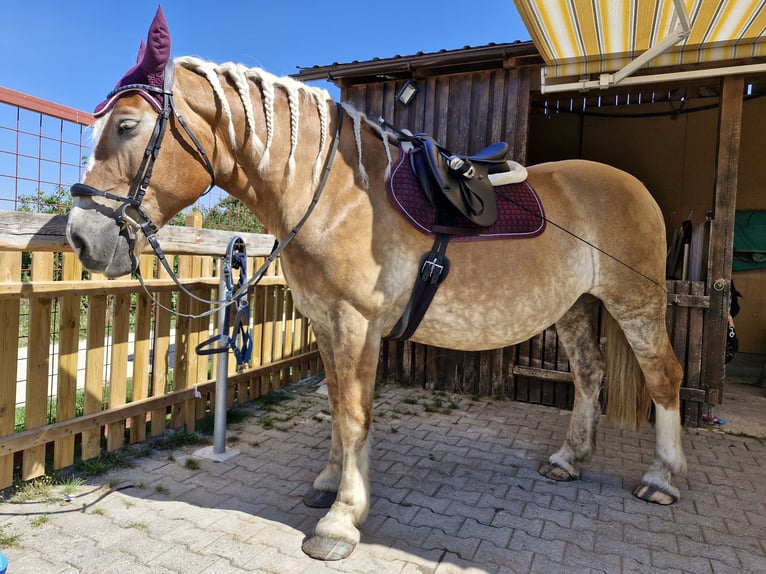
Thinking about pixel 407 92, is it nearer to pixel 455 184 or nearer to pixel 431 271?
pixel 455 184

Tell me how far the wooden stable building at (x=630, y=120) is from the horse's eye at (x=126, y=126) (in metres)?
2.49

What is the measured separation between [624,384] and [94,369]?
→ 3.50 metres

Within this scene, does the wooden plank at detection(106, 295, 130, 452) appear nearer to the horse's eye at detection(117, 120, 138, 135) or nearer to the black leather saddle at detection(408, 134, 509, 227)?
the horse's eye at detection(117, 120, 138, 135)

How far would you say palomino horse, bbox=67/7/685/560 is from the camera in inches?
75.4

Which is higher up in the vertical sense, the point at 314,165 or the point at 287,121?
the point at 287,121

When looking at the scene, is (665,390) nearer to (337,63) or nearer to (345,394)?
(345,394)

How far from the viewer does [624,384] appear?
3211mm

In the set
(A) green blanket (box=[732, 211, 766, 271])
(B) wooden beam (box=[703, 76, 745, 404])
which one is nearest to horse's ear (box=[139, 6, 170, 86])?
(B) wooden beam (box=[703, 76, 745, 404])

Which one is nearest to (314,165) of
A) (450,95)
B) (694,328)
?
(450,95)

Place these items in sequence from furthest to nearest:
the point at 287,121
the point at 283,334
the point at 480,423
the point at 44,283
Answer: the point at 283,334
the point at 480,423
the point at 44,283
the point at 287,121

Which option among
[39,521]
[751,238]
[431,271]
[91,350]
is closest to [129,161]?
[431,271]

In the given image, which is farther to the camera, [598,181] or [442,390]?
[442,390]

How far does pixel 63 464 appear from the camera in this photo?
2.92 metres

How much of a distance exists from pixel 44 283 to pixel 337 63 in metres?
3.77
